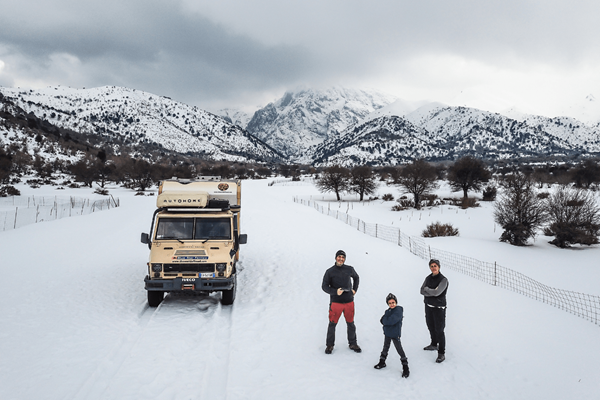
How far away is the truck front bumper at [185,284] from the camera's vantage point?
28.4 feet

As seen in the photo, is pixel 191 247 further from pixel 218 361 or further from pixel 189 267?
pixel 218 361

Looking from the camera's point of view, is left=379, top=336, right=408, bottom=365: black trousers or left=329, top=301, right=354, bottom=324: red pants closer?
left=379, top=336, right=408, bottom=365: black trousers

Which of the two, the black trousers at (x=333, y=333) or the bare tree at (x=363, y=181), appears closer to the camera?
the black trousers at (x=333, y=333)

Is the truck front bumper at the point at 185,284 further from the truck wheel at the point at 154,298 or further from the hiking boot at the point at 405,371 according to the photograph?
the hiking boot at the point at 405,371

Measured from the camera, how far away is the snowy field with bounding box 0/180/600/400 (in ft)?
18.9

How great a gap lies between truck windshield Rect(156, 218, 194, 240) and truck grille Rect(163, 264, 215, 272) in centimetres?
102

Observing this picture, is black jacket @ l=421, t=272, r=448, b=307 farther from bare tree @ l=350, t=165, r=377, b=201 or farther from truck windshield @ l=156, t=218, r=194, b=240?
bare tree @ l=350, t=165, r=377, b=201

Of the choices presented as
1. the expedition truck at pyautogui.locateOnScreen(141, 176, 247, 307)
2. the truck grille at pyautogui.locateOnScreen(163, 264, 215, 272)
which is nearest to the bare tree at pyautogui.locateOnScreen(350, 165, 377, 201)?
the expedition truck at pyautogui.locateOnScreen(141, 176, 247, 307)

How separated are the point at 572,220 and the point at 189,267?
25.3 metres

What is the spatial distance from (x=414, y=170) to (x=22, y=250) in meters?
44.0

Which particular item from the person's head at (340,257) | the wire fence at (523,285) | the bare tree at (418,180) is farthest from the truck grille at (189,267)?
the bare tree at (418,180)

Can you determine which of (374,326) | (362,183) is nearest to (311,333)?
(374,326)

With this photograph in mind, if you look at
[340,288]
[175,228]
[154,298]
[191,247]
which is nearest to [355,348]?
[340,288]

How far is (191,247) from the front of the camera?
30.2 ft
